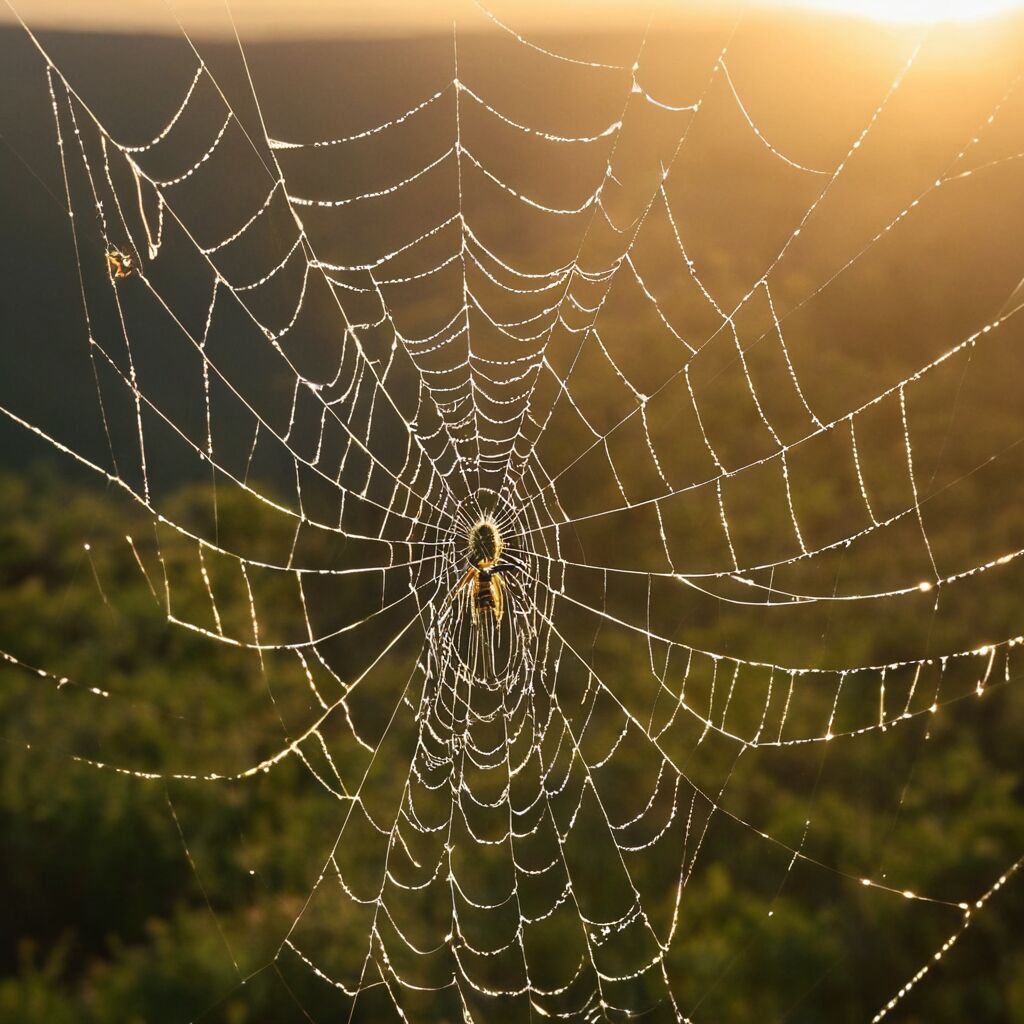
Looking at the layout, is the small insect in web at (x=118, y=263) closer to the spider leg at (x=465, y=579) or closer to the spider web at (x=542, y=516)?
the spider web at (x=542, y=516)

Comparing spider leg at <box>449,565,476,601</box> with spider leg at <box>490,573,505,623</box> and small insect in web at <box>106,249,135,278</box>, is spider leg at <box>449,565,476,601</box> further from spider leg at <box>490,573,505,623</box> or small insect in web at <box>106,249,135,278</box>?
small insect in web at <box>106,249,135,278</box>

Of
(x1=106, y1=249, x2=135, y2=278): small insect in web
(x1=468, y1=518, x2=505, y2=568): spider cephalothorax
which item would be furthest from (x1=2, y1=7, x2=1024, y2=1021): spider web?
(x1=106, y1=249, x2=135, y2=278): small insect in web

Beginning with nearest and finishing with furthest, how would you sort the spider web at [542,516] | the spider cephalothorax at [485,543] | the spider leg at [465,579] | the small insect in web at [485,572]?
the small insect in web at [485,572]
the spider leg at [465,579]
the spider cephalothorax at [485,543]
the spider web at [542,516]

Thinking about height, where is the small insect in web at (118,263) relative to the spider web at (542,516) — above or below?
below

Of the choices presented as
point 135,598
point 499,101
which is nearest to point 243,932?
point 135,598

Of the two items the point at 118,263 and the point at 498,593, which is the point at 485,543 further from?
the point at 118,263

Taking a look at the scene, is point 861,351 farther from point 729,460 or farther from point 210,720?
point 210,720

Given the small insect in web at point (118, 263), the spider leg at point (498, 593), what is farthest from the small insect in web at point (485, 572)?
the small insect in web at point (118, 263)

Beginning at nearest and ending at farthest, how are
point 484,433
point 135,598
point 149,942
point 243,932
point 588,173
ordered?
point 484,433 → point 243,932 → point 149,942 → point 588,173 → point 135,598
